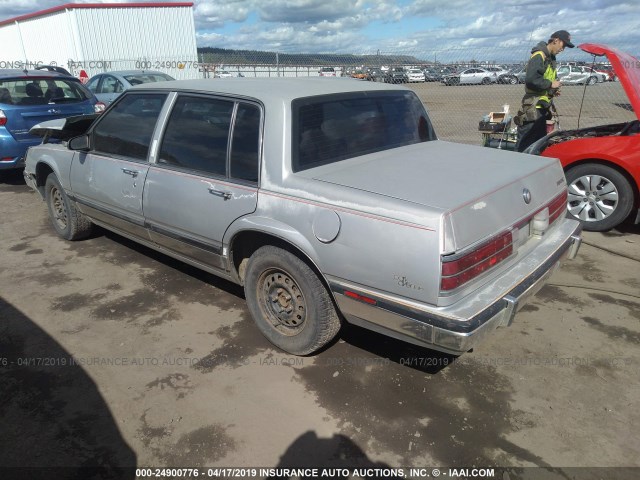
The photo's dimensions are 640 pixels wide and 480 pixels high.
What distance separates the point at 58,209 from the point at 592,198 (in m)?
6.00

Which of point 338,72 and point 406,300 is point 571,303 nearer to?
point 406,300

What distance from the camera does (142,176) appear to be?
143 inches

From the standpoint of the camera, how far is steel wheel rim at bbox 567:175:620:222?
4.92m

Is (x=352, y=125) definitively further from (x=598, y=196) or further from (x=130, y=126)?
(x=598, y=196)

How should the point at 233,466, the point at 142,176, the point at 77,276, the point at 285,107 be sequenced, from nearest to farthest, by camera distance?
the point at 233,466 < the point at 285,107 < the point at 142,176 < the point at 77,276

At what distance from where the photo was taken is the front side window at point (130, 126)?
3.64m

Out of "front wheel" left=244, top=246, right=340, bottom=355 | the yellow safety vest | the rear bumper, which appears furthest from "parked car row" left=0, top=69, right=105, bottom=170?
the yellow safety vest

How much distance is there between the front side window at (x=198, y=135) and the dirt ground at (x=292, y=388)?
1.22m

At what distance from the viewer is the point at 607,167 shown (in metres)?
4.88

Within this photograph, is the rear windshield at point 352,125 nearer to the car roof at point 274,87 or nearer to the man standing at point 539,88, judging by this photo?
the car roof at point 274,87

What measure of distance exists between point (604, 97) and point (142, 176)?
686 inches

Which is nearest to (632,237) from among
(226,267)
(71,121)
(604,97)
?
(226,267)

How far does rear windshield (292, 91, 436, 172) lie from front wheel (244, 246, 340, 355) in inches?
24.3

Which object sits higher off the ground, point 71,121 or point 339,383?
point 71,121
